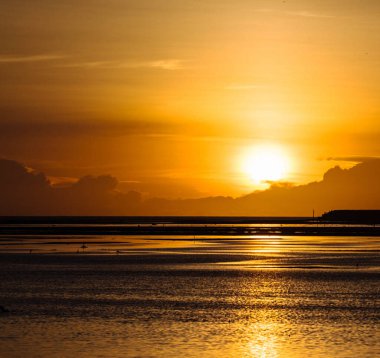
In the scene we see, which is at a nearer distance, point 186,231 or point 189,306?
point 189,306

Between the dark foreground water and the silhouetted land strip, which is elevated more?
the silhouetted land strip

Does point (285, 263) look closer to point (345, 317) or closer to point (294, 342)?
point (345, 317)

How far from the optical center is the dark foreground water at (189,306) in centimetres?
3153

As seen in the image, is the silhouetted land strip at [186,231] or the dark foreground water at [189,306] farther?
the silhouetted land strip at [186,231]

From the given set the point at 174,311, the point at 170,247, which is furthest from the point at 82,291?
the point at 170,247

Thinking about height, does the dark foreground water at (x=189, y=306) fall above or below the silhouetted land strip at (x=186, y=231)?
below

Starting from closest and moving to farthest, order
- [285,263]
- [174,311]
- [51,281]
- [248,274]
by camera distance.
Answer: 1. [174,311]
2. [51,281]
3. [248,274]
4. [285,263]

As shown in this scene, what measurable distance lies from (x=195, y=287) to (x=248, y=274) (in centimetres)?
964

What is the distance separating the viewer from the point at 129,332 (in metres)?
34.4

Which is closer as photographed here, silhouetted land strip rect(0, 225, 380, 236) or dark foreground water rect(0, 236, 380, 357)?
dark foreground water rect(0, 236, 380, 357)

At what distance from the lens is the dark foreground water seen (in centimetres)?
3153

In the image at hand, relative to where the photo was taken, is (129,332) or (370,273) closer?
(129,332)

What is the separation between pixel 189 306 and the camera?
42.2 metres

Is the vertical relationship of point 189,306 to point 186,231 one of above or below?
below
